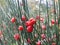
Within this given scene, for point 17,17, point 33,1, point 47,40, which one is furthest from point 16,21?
point 33,1

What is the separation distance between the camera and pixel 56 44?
1.26 m

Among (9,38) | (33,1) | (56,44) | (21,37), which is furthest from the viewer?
(33,1)

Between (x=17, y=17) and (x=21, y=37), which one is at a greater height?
(x=17, y=17)

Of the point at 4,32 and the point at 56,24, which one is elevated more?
the point at 56,24

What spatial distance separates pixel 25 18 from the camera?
1353mm

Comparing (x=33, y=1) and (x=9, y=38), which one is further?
(x=33, y=1)

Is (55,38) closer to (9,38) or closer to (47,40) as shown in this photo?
(47,40)

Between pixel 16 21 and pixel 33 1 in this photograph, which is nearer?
pixel 16 21

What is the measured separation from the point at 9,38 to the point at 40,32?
366 millimetres

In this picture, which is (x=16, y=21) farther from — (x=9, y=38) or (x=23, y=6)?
(x=9, y=38)

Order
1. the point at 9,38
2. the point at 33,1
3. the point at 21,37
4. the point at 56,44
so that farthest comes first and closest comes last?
the point at 33,1
the point at 9,38
the point at 21,37
the point at 56,44

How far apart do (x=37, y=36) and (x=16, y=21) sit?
0.64 ft

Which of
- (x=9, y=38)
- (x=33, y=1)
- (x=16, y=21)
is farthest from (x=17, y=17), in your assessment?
(x=33, y=1)

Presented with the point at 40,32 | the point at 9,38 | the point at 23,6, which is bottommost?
the point at 9,38
